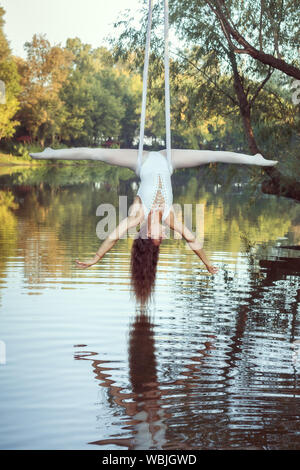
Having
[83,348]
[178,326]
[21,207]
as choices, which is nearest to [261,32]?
[178,326]

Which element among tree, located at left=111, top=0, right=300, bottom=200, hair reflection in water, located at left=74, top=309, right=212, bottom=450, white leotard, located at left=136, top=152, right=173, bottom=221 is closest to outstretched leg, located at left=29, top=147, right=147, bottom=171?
white leotard, located at left=136, top=152, right=173, bottom=221

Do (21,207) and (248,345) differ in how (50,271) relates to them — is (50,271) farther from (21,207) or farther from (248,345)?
(21,207)

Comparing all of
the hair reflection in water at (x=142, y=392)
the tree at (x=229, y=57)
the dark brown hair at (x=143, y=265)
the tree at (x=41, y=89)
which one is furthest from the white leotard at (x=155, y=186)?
the tree at (x=41, y=89)

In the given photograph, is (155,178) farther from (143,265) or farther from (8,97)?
(8,97)

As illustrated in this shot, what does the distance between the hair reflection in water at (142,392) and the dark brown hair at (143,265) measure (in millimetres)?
709

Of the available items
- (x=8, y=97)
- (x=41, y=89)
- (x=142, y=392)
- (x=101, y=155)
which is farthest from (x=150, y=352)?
(x=41, y=89)

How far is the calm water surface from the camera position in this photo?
17.5ft

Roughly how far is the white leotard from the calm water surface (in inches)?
58.1

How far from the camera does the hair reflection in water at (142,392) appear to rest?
5.11m

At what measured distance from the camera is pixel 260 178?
1485 cm

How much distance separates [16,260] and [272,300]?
14.9ft

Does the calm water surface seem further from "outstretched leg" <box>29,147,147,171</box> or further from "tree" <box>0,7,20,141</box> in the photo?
"tree" <box>0,7,20,141</box>

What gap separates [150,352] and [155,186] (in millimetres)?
2070

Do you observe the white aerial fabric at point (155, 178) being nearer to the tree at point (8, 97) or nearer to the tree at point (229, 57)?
the tree at point (229, 57)
